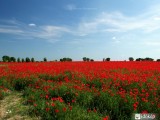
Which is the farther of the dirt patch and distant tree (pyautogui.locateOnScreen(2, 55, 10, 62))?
distant tree (pyautogui.locateOnScreen(2, 55, 10, 62))

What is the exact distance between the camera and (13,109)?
9.48 metres

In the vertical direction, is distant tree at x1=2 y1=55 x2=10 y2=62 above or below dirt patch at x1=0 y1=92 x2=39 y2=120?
above

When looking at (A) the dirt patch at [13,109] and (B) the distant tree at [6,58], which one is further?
(B) the distant tree at [6,58]

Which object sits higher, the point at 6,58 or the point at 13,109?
the point at 6,58

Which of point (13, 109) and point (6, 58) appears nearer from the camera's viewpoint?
point (13, 109)

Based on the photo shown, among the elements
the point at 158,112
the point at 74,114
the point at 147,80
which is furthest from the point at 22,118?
the point at 147,80

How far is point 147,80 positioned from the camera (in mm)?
12680

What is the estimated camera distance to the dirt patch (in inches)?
342

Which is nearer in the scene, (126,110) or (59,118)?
(59,118)

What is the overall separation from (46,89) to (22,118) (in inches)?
120

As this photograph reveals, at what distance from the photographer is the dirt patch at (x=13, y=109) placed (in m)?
8.70

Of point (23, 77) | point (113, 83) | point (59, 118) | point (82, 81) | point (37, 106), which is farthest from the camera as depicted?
point (23, 77)

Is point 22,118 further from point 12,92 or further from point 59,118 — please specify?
point 12,92

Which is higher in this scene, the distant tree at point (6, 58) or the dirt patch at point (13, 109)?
the distant tree at point (6, 58)
